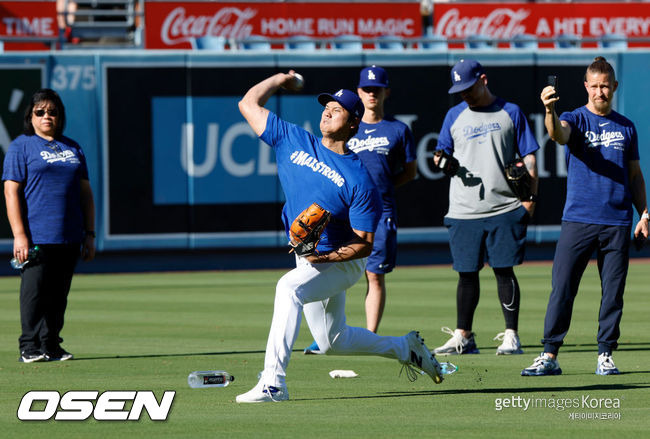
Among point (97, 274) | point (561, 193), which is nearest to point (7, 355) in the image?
point (97, 274)

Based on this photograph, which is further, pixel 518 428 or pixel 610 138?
pixel 610 138

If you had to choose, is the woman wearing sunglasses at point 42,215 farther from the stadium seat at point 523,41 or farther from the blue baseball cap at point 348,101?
the stadium seat at point 523,41

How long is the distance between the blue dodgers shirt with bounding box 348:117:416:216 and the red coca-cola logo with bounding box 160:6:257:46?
69.7 feet

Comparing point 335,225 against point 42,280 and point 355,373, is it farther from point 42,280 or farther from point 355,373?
point 42,280

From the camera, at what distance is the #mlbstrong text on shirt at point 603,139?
846 cm

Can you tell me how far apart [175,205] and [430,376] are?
12.5m

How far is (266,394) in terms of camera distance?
7.09m

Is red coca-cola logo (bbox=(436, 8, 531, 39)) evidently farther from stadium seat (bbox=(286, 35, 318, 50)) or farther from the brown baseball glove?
the brown baseball glove

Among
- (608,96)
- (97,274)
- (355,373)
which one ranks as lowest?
(97,274)

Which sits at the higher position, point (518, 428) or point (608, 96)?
point (608, 96)


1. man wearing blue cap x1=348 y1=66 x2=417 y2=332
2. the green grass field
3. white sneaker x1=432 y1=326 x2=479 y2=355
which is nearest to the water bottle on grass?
the green grass field

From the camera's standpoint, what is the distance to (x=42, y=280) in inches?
376

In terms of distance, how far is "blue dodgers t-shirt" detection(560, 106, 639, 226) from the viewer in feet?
27.7

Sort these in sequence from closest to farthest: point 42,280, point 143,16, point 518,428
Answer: point 518,428 < point 42,280 < point 143,16
